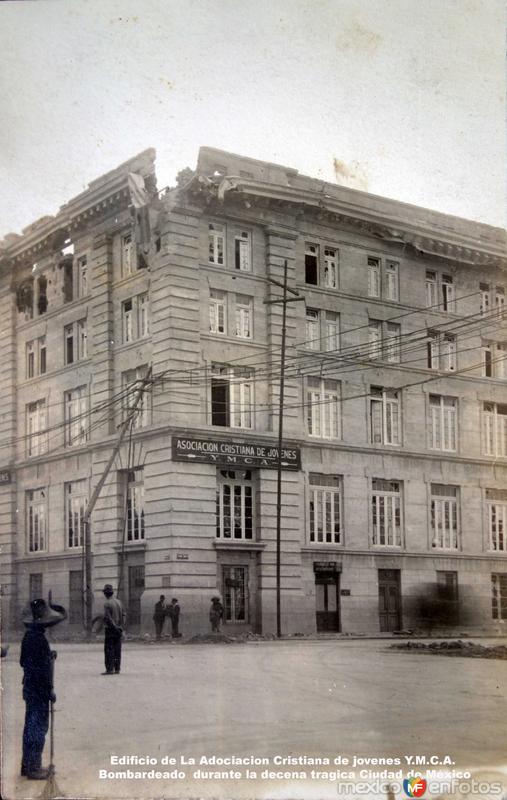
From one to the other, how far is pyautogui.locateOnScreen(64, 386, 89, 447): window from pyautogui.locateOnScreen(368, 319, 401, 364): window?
3781mm

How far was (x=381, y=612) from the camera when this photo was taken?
13.9 meters

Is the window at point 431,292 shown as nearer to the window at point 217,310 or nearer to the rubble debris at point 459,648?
the window at point 217,310

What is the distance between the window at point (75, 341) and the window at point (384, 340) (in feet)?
12.2

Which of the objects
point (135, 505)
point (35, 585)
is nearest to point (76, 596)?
point (35, 585)

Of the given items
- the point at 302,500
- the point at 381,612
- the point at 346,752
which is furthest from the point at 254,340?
the point at 346,752

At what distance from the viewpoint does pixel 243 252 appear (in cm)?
1334

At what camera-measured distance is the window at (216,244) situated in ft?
43.5

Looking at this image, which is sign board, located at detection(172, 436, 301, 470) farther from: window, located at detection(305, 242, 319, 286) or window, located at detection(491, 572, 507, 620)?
window, located at detection(491, 572, 507, 620)

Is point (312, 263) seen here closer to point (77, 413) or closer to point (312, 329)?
point (312, 329)

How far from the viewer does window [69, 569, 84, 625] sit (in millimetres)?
12453

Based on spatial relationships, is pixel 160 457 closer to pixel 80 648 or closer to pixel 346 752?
pixel 80 648

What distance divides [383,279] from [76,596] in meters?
5.61

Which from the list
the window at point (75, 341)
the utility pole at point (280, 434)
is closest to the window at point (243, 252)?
the utility pole at point (280, 434)

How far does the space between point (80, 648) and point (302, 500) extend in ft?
12.0
